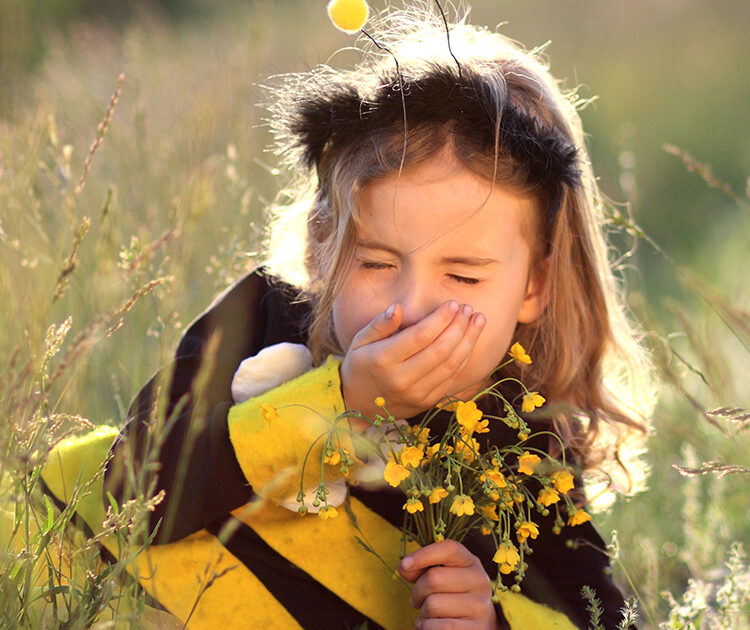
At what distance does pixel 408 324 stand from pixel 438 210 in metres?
0.24

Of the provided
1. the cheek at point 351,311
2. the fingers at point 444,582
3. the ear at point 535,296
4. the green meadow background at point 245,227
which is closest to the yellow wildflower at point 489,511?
the fingers at point 444,582

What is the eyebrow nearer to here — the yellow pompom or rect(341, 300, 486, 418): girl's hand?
rect(341, 300, 486, 418): girl's hand

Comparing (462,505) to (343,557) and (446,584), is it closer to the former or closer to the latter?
(446,584)

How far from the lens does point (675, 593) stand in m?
2.62

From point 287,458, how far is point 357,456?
0.43ft

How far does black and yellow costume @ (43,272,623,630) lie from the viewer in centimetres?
169

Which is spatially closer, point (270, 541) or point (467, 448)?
point (467, 448)

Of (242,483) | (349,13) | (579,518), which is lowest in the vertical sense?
(579,518)

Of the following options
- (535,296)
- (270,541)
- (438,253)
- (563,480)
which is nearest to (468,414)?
(563,480)

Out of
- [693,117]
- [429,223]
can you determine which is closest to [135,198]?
[429,223]

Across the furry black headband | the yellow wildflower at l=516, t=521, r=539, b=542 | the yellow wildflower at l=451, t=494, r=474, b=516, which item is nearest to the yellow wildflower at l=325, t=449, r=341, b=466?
the yellow wildflower at l=451, t=494, r=474, b=516

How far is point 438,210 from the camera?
1.77 meters

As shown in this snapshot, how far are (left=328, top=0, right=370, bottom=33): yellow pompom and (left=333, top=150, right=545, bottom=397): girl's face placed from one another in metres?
0.34

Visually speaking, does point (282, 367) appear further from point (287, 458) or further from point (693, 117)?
point (693, 117)
